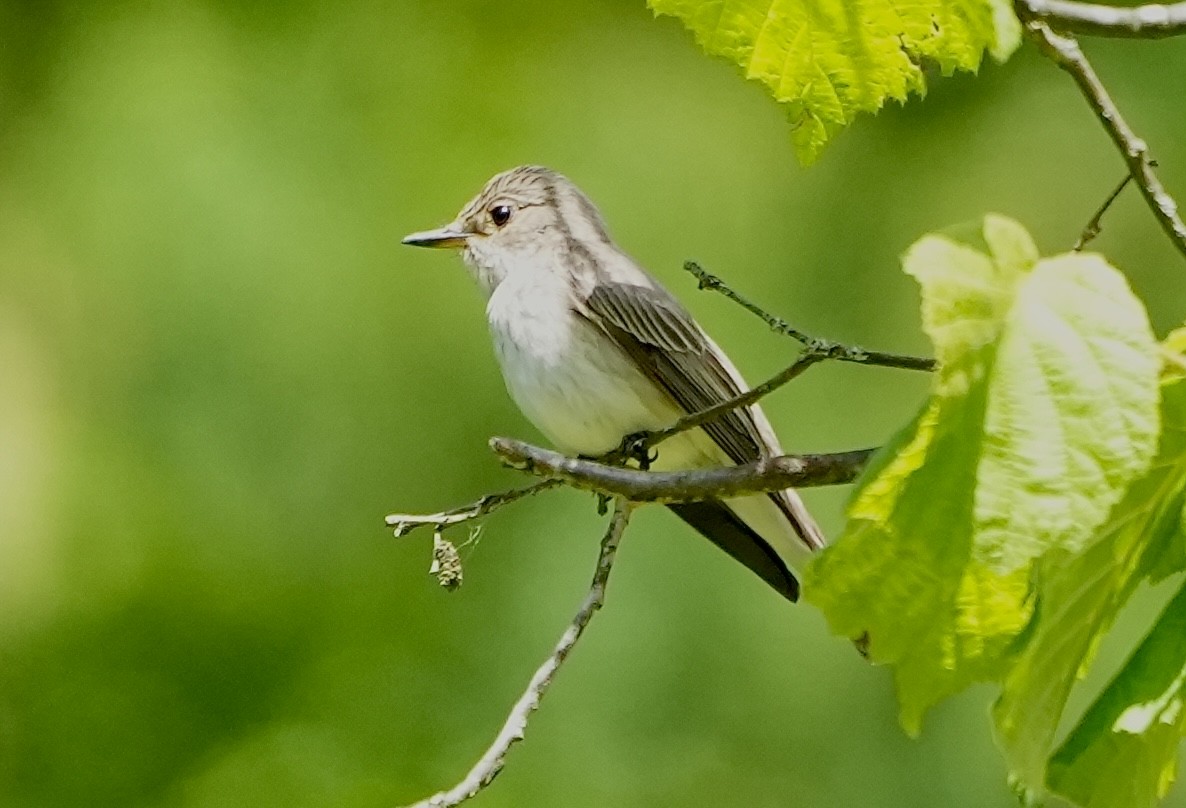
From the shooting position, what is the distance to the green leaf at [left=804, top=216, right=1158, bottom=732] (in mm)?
1311

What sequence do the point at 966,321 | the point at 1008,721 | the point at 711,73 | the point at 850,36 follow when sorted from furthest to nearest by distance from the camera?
the point at 711,73 < the point at 850,36 < the point at 1008,721 < the point at 966,321

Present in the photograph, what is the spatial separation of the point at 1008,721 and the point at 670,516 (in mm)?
3558

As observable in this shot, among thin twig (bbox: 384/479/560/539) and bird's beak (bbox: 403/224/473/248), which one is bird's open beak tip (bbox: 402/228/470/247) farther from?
thin twig (bbox: 384/479/560/539)

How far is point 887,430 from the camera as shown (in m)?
5.35

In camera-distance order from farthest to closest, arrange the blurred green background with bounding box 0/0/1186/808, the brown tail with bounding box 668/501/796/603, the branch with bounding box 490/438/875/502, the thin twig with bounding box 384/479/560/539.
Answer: the blurred green background with bounding box 0/0/1186/808 → the brown tail with bounding box 668/501/796/603 → the thin twig with bounding box 384/479/560/539 → the branch with bounding box 490/438/875/502

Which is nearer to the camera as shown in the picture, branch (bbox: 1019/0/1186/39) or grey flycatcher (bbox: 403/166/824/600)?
branch (bbox: 1019/0/1186/39)

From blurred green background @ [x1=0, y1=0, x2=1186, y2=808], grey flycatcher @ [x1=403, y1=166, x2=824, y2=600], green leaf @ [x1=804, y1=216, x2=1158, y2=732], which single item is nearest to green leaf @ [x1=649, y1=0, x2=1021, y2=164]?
green leaf @ [x1=804, y1=216, x2=1158, y2=732]

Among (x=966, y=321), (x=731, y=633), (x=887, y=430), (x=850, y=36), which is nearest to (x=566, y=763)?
(x=731, y=633)

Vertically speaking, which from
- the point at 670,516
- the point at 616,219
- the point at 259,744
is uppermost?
the point at 616,219

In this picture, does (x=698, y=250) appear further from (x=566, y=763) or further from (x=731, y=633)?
(x=566, y=763)

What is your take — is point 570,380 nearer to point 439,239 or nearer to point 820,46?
point 439,239

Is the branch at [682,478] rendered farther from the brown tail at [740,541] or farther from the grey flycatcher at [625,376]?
the brown tail at [740,541]

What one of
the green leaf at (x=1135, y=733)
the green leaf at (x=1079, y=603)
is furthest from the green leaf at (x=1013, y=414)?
the green leaf at (x=1135, y=733)

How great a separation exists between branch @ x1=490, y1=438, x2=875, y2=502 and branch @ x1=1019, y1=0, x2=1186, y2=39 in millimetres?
619
